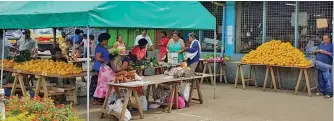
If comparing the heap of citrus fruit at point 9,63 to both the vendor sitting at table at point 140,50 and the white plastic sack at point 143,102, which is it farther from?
the white plastic sack at point 143,102

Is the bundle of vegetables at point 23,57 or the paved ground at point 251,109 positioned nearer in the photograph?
the paved ground at point 251,109

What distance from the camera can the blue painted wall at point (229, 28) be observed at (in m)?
13.4

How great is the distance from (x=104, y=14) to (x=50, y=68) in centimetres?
235

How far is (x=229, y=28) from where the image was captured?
13.5m

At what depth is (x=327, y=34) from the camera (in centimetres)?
1109

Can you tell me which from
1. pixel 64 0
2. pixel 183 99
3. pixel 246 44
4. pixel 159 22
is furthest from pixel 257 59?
pixel 64 0

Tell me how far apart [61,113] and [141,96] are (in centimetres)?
358

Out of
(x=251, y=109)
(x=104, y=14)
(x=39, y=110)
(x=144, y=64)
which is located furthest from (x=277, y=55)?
(x=39, y=110)

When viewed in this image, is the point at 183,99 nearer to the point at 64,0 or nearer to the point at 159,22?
the point at 159,22

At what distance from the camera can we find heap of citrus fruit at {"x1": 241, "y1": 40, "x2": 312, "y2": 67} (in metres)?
11.1

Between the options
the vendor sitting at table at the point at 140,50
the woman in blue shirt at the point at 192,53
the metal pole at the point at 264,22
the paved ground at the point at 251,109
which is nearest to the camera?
the paved ground at the point at 251,109

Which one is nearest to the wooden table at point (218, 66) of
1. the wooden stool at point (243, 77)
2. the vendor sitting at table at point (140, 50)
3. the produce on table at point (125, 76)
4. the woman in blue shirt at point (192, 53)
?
the wooden stool at point (243, 77)

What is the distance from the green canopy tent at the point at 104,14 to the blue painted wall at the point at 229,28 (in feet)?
12.6

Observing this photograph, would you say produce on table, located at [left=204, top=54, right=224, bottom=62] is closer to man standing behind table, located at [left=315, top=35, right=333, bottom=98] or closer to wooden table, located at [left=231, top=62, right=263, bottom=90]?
wooden table, located at [left=231, top=62, right=263, bottom=90]
